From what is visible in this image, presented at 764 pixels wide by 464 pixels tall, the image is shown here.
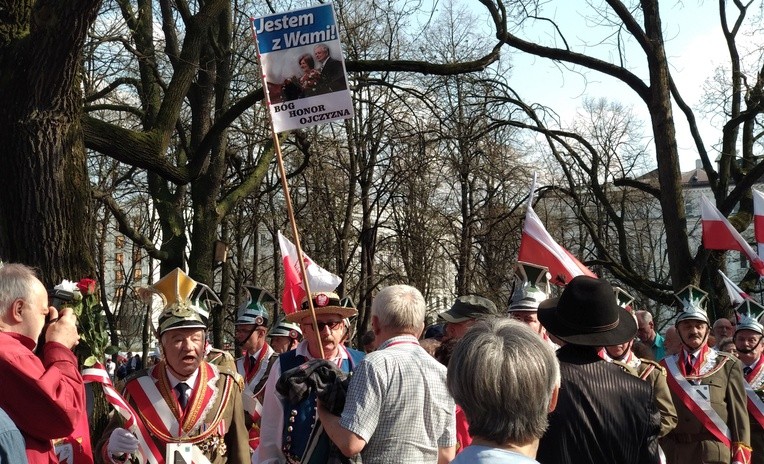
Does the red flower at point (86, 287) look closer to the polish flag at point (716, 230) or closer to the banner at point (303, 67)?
the banner at point (303, 67)

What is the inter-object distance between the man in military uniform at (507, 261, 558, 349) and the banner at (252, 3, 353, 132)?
1806 millimetres

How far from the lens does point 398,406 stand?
452 centimetres

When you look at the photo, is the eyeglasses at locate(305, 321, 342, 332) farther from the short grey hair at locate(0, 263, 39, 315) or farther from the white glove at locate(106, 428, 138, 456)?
the short grey hair at locate(0, 263, 39, 315)

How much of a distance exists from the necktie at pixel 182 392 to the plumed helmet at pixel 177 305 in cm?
32

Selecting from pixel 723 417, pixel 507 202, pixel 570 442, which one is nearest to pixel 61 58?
pixel 570 442

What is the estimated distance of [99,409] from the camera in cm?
732

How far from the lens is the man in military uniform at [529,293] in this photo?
24.1 feet

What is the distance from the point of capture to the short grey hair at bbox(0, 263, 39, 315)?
4539 millimetres

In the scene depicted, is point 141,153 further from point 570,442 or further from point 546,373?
point 546,373

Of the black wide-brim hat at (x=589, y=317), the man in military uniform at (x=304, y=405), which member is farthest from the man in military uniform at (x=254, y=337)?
the black wide-brim hat at (x=589, y=317)

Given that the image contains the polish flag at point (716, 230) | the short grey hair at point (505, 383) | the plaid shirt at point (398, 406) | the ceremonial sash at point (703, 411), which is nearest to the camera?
the short grey hair at point (505, 383)

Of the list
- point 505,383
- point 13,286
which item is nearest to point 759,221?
point 13,286

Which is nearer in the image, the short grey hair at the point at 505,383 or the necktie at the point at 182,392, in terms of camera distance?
the short grey hair at the point at 505,383

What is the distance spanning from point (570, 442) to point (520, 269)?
3306 millimetres
